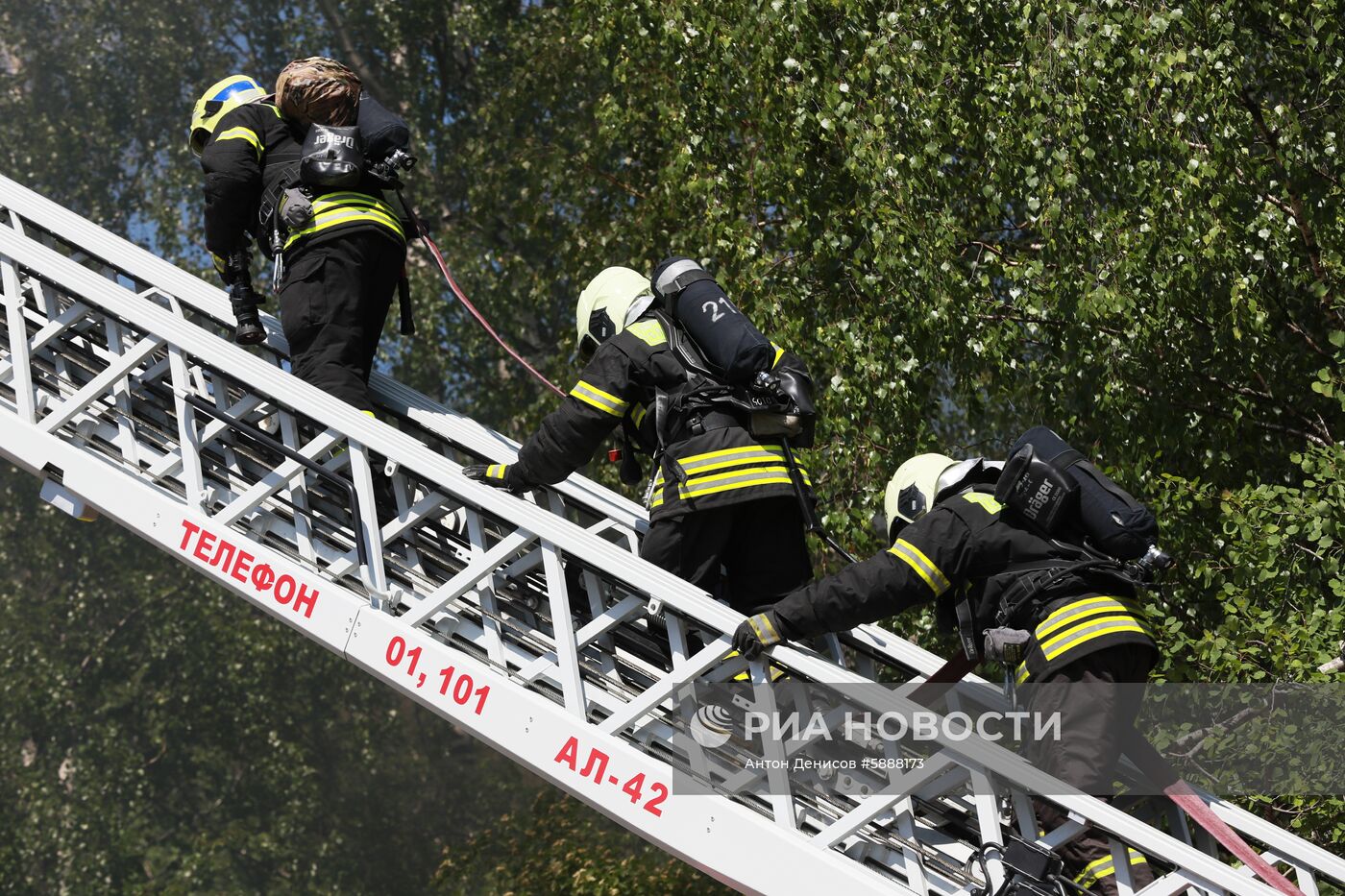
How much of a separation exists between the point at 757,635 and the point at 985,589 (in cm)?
73

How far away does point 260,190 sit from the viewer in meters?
5.22

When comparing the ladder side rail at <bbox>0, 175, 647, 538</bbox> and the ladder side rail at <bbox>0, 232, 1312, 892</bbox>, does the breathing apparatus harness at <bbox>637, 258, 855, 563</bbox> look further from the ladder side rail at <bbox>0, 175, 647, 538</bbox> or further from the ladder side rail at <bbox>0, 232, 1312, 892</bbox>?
the ladder side rail at <bbox>0, 175, 647, 538</bbox>

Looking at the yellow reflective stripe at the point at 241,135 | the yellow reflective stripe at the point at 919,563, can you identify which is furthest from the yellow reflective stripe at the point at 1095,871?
the yellow reflective stripe at the point at 241,135

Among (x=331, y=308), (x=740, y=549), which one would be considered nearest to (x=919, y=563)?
(x=740, y=549)

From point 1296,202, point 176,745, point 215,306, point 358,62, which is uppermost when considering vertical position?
point 358,62

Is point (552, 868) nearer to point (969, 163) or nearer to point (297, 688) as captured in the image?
point (969, 163)

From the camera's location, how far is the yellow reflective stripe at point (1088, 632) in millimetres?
4113

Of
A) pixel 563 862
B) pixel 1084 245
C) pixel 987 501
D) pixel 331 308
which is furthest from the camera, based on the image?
pixel 563 862

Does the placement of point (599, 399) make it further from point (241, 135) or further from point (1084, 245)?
point (1084, 245)

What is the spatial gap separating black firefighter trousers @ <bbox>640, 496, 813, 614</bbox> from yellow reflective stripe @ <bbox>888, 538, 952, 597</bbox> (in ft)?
1.65

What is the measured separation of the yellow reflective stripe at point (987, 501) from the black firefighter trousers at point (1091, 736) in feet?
1.55

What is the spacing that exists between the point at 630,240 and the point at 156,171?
1545 centimetres

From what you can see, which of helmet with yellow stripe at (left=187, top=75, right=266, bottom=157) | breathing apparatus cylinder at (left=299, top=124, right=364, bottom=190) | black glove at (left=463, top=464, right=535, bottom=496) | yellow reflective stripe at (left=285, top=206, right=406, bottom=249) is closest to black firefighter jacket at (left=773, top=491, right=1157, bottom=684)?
black glove at (left=463, top=464, right=535, bottom=496)

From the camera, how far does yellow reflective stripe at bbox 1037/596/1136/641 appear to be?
414 cm
